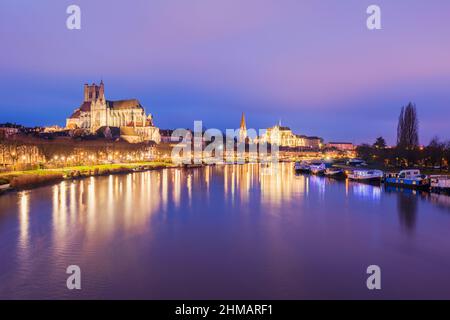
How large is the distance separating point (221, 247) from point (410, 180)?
20373 mm

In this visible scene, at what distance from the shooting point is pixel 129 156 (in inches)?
2657

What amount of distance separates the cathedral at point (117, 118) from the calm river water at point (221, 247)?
7305 centimetres

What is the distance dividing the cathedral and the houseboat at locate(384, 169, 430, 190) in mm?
68842

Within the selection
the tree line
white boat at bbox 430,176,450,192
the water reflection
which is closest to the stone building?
the tree line

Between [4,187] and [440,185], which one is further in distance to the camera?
[440,185]

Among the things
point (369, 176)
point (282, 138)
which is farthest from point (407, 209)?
point (282, 138)

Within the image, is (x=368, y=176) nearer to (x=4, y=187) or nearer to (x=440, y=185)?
(x=440, y=185)

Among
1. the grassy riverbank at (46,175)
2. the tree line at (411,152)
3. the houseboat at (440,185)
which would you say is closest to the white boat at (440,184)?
the houseboat at (440,185)

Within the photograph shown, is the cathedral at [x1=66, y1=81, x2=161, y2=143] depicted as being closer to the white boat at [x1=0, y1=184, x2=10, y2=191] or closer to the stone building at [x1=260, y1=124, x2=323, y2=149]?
the stone building at [x1=260, y1=124, x2=323, y2=149]

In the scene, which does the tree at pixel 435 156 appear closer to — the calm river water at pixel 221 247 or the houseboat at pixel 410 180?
the houseboat at pixel 410 180

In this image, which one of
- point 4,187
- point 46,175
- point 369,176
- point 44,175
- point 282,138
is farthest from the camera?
point 282,138

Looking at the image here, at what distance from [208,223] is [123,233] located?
3740 mm

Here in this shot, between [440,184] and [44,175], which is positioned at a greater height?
[44,175]

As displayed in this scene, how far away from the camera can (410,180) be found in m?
28.5
